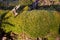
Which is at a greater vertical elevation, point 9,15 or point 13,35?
point 9,15

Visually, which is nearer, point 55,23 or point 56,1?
point 55,23

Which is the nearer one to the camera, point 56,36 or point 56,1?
point 56,36

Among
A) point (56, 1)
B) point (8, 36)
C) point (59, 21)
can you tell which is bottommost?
point (8, 36)

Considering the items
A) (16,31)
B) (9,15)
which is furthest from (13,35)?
(9,15)

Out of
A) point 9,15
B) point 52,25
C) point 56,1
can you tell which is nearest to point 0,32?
point 9,15

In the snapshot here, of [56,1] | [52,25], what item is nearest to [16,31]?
[52,25]

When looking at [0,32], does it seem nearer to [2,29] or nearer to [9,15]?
[2,29]

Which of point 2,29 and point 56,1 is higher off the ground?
point 56,1

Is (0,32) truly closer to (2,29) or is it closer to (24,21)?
(2,29)
